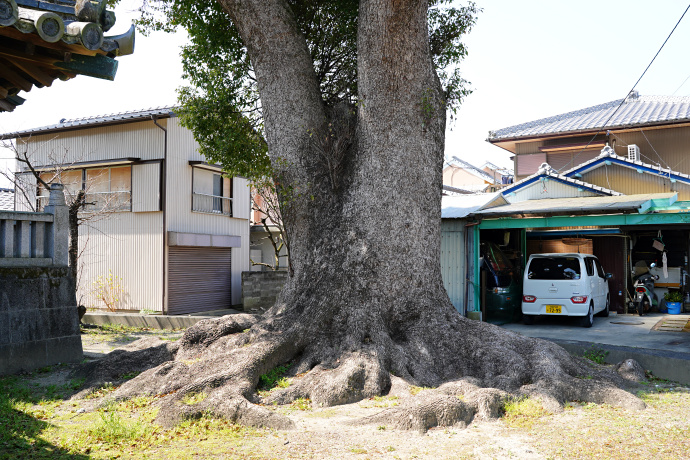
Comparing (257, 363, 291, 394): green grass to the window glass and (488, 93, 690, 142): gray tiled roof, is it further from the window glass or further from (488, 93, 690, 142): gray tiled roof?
(488, 93, 690, 142): gray tiled roof

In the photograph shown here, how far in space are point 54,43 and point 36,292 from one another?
486 cm

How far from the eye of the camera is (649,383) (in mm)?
7613

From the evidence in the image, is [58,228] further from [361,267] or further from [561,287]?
[561,287]

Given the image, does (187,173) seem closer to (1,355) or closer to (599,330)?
(1,355)

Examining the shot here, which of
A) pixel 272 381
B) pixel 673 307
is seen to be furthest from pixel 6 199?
pixel 673 307

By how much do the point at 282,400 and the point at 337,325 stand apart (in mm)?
1375

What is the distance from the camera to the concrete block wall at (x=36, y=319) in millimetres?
7855

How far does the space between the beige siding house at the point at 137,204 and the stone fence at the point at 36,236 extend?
327 inches

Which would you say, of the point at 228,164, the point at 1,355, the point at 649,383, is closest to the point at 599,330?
the point at 649,383

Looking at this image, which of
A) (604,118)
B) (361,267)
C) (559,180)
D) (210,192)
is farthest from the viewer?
(604,118)

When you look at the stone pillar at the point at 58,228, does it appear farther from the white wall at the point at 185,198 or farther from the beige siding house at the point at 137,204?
the beige siding house at the point at 137,204

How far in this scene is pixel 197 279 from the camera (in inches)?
731

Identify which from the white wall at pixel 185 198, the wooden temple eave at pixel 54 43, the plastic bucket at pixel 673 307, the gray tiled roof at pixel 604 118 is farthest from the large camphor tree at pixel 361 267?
the gray tiled roof at pixel 604 118

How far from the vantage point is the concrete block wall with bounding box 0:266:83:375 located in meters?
7.86
